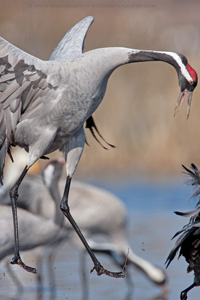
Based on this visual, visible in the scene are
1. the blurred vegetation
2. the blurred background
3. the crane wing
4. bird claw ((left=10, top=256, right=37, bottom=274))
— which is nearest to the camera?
bird claw ((left=10, top=256, right=37, bottom=274))

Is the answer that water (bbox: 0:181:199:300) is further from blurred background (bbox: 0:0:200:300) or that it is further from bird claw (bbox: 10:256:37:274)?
bird claw (bbox: 10:256:37:274)

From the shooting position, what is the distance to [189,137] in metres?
11.4

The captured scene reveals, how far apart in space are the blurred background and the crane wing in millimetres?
2758

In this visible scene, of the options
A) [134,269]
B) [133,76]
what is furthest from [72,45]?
[133,76]

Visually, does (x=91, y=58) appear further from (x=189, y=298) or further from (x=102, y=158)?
(x=102, y=158)

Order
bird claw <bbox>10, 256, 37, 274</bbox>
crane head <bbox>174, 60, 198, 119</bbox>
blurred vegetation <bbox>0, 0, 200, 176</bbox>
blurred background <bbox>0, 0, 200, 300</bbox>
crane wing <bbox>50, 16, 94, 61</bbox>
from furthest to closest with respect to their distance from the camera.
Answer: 1. blurred vegetation <bbox>0, 0, 200, 176</bbox>
2. blurred background <bbox>0, 0, 200, 300</bbox>
3. crane wing <bbox>50, 16, 94, 61</bbox>
4. bird claw <bbox>10, 256, 37, 274</bbox>
5. crane head <bbox>174, 60, 198, 119</bbox>

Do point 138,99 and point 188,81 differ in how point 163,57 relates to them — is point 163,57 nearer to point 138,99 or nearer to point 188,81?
point 188,81

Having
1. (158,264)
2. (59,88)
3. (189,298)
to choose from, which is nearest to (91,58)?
(59,88)

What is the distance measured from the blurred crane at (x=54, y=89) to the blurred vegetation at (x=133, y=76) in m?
5.10

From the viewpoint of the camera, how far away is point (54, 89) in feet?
18.7

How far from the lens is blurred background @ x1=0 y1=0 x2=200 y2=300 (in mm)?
10766

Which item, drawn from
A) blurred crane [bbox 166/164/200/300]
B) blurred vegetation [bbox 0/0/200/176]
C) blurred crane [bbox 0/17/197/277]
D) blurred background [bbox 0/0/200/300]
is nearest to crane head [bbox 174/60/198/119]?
blurred crane [bbox 0/17/197/277]

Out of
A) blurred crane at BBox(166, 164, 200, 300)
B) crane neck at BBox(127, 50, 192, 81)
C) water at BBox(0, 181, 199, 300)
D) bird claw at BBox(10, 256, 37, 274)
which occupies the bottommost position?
water at BBox(0, 181, 199, 300)

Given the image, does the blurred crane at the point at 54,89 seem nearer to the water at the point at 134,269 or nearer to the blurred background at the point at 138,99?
the water at the point at 134,269
